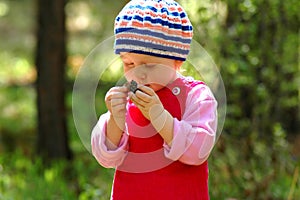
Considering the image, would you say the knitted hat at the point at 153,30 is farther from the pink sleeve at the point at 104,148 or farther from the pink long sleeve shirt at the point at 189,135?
the pink sleeve at the point at 104,148

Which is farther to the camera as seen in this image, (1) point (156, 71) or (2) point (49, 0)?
(2) point (49, 0)

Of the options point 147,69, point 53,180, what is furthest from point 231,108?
point 147,69

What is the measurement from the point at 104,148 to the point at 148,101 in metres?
0.27

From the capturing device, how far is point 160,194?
2.33 m

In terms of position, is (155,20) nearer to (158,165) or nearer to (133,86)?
(133,86)

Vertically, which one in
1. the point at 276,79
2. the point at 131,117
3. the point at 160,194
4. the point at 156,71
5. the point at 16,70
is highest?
the point at 156,71

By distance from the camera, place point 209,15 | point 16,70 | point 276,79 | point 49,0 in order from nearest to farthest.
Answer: point 209,15, point 276,79, point 49,0, point 16,70

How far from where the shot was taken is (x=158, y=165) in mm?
2314

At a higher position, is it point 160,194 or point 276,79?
point 160,194

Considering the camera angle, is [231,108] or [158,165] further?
[231,108]

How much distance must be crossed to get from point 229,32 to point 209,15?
0.26 metres

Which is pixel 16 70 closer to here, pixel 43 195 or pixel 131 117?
pixel 43 195

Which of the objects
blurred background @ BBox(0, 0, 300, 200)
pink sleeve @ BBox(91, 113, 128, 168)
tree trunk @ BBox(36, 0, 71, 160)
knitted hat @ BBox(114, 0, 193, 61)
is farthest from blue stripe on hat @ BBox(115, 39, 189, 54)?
tree trunk @ BBox(36, 0, 71, 160)

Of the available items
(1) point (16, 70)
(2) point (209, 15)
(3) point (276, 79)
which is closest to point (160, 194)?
(2) point (209, 15)
